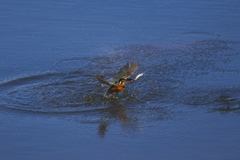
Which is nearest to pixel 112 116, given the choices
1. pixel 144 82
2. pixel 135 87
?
pixel 135 87

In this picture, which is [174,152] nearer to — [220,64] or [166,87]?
[166,87]

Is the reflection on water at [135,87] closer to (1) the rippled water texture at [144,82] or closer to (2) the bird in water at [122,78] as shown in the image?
(1) the rippled water texture at [144,82]

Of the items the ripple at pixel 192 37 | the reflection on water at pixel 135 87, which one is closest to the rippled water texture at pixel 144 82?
the reflection on water at pixel 135 87

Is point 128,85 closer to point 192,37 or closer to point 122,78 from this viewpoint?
point 122,78

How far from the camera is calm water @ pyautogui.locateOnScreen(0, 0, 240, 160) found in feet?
16.1

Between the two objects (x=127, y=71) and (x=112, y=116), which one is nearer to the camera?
(x=112, y=116)

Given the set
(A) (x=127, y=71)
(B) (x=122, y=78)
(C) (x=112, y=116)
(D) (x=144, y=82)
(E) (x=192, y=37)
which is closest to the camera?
(C) (x=112, y=116)

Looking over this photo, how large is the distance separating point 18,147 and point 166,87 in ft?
7.79

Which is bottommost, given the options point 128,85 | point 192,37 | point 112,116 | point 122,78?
point 112,116

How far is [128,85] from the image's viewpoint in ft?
21.7

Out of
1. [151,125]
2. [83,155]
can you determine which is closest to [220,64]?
[151,125]

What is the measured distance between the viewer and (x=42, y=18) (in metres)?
9.50

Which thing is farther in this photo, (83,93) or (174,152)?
(83,93)

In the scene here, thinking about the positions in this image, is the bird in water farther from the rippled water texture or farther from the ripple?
the ripple
